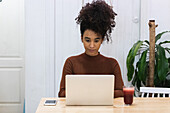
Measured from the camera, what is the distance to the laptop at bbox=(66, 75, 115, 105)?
185cm

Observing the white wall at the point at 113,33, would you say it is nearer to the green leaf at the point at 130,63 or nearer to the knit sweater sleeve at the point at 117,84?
the green leaf at the point at 130,63

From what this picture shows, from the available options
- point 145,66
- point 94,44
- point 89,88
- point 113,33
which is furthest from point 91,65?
point 113,33

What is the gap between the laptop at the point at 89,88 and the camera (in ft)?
6.07

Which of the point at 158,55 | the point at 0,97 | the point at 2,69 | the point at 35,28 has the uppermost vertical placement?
the point at 35,28

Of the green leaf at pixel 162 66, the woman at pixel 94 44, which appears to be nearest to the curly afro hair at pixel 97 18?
the woman at pixel 94 44

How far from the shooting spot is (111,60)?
2.54 m

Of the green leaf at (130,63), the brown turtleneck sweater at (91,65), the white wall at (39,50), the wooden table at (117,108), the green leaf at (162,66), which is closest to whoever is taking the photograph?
the wooden table at (117,108)

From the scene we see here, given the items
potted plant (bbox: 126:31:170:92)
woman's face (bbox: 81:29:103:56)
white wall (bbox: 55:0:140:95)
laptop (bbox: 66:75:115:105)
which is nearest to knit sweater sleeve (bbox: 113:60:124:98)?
woman's face (bbox: 81:29:103:56)

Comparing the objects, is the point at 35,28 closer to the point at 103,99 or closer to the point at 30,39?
the point at 30,39

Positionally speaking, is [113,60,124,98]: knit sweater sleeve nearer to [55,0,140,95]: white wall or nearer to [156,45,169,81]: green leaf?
[156,45,169,81]: green leaf

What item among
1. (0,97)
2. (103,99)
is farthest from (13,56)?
(103,99)

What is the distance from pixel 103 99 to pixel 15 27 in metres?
2.93

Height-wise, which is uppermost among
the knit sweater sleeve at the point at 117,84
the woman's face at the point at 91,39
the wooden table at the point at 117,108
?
the woman's face at the point at 91,39

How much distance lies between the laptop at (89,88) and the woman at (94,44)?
1.46ft
